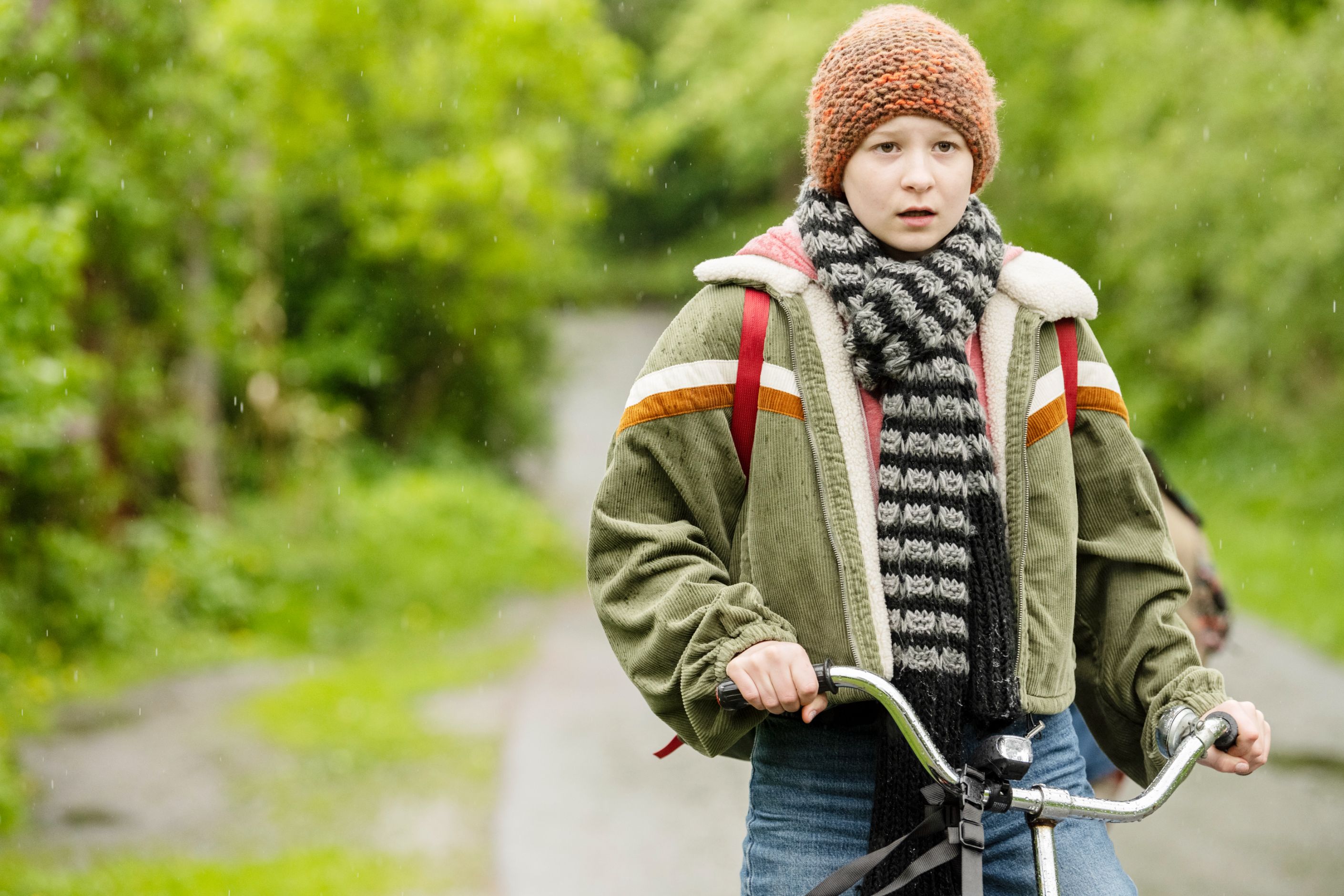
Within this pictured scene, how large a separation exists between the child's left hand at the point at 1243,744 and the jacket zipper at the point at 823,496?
0.52 metres

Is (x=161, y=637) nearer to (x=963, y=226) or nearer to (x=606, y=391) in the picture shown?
(x=963, y=226)

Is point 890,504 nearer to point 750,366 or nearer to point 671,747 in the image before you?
point 750,366

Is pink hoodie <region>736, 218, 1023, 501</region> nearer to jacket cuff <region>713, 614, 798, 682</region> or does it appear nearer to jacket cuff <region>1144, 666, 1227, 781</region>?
jacket cuff <region>713, 614, 798, 682</region>

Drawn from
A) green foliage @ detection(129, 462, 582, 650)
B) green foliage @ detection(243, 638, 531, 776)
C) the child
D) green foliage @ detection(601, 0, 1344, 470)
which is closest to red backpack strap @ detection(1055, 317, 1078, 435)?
the child

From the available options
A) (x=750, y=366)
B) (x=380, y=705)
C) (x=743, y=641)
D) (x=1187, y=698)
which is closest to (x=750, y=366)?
(x=750, y=366)

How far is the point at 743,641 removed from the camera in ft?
6.44

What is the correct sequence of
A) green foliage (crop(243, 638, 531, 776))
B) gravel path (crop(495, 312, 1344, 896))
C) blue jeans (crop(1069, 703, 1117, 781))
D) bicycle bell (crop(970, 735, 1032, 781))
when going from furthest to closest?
1. green foliage (crop(243, 638, 531, 776))
2. gravel path (crop(495, 312, 1344, 896))
3. blue jeans (crop(1069, 703, 1117, 781))
4. bicycle bell (crop(970, 735, 1032, 781))

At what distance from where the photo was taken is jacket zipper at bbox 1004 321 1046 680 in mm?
2088

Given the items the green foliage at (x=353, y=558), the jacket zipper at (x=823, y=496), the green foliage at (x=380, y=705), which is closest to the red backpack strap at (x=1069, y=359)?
the jacket zipper at (x=823, y=496)

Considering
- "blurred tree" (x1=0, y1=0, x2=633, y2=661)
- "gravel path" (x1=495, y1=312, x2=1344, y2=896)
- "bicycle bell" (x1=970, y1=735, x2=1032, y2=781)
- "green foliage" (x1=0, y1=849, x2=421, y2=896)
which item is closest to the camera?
"bicycle bell" (x1=970, y1=735, x2=1032, y2=781)

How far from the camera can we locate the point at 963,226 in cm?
217

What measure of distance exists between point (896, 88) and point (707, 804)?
4.90 meters

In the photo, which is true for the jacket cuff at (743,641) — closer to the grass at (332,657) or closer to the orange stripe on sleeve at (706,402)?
the orange stripe on sleeve at (706,402)

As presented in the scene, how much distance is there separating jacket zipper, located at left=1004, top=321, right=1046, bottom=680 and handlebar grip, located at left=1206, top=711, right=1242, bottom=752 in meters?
0.28
